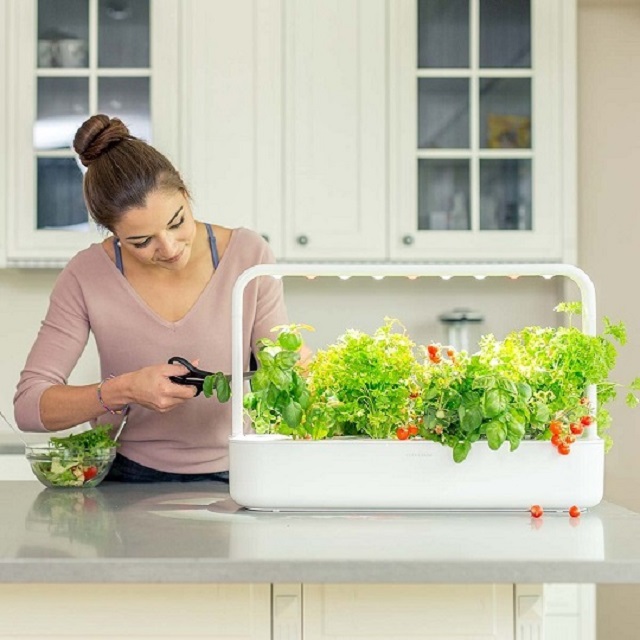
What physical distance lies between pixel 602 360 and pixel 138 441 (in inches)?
39.1

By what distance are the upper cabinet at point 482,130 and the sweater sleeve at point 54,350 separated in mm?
1377

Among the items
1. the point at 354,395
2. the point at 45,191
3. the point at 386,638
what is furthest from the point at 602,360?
the point at 45,191

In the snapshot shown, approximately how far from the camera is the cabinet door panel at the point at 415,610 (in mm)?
1557

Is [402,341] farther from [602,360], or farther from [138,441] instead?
[138,441]

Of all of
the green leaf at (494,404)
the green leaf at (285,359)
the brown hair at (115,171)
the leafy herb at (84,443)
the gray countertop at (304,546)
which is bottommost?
the gray countertop at (304,546)

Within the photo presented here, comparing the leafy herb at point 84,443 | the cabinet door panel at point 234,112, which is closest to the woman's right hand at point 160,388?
the leafy herb at point 84,443

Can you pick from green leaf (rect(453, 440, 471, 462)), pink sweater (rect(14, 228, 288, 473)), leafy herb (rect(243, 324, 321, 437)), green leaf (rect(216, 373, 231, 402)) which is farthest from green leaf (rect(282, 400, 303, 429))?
pink sweater (rect(14, 228, 288, 473))

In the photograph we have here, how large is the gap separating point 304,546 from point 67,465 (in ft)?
2.43

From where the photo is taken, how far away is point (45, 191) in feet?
11.9

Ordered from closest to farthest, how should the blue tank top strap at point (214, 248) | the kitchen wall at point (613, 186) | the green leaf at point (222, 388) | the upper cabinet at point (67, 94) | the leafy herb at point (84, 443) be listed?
the green leaf at point (222, 388) < the leafy herb at point (84, 443) < the blue tank top strap at point (214, 248) < the upper cabinet at point (67, 94) < the kitchen wall at point (613, 186)

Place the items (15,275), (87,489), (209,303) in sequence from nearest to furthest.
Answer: (87,489)
(209,303)
(15,275)

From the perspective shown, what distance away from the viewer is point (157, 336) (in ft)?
7.86

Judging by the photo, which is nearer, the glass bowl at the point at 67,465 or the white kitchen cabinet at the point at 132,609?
the white kitchen cabinet at the point at 132,609

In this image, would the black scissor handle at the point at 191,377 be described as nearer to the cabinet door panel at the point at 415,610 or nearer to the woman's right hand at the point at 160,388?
the woman's right hand at the point at 160,388
